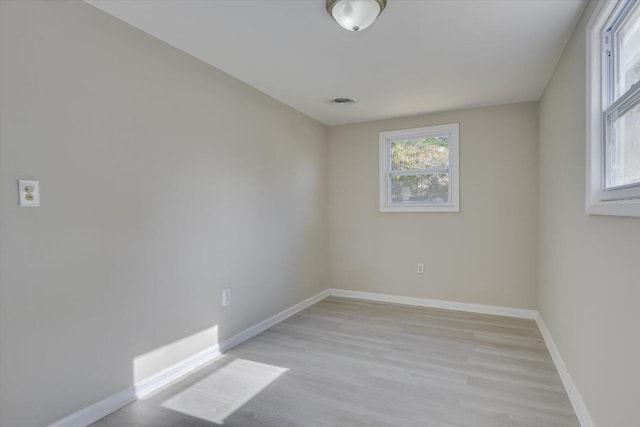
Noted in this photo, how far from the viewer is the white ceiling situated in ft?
6.32

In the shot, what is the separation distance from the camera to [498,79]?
116 inches

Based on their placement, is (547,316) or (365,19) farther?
(547,316)

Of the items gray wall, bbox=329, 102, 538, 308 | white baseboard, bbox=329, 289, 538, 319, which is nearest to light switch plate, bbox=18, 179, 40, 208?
gray wall, bbox=329, 102, 538, 308

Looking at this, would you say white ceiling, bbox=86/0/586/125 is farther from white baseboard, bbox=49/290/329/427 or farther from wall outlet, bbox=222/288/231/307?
white baseboard, bbox=49/290/329/427

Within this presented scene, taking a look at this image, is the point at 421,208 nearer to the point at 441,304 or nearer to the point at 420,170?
the point at 420,170

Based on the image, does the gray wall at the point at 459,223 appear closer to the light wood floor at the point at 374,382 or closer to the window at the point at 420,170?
the window at the point at 420,170

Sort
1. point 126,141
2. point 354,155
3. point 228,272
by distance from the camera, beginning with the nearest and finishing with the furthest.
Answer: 1. point 126,141
2. point 228,272
3. point 354,155

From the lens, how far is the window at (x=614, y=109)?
1382mm

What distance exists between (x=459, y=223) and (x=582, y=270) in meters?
2.00

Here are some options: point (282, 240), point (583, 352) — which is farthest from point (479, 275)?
point (282, 240)

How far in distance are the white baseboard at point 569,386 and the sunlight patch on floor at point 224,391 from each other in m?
1.82

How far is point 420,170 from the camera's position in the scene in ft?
13.6

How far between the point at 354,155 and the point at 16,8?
3.47m

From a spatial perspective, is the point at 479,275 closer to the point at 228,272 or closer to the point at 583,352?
the point at 583,352
